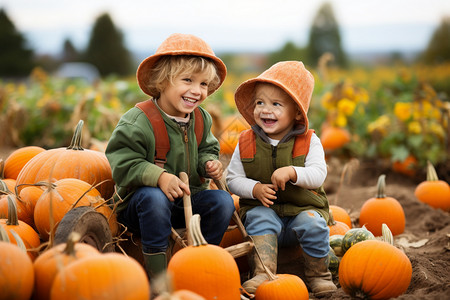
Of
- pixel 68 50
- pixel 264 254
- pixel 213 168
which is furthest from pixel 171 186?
pixel 68 50

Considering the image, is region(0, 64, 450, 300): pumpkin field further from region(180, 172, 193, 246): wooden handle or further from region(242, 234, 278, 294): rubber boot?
region(180, 172, 193, 246): wooden handle

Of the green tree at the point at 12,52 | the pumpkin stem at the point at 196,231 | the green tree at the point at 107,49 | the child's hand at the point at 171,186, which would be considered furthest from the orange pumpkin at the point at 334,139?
the green tree at the point at 12,52

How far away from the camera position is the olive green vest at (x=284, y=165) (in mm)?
3207

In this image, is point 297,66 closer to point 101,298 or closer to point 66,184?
point 66,184

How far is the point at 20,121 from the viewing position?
7051mm

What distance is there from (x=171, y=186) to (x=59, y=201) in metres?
0.64

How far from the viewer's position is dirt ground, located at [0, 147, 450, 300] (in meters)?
2.82

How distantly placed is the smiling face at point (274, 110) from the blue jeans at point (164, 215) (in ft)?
1.77

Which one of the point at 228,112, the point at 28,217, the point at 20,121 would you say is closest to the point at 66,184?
the point at 28,217

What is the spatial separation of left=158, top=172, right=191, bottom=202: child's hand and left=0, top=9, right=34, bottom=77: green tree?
34.6 meters

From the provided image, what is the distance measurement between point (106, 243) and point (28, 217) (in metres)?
0.65

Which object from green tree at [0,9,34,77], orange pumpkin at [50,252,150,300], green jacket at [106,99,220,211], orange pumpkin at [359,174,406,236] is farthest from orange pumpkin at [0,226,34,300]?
green tree at [0,9,34,77]

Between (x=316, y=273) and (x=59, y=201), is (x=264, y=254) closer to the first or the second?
(x=316, y=273)

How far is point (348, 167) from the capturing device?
16.6 ft
